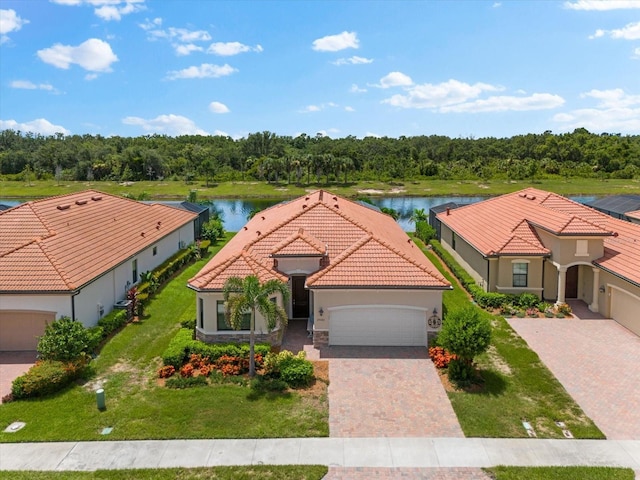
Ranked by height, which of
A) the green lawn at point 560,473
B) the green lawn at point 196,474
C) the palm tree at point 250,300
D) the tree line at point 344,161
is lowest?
the green lawn at point 196,474

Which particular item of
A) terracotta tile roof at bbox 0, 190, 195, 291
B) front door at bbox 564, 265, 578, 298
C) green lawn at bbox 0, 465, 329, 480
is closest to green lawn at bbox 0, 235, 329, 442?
green lawn at bbox 0, 465, 329, 480

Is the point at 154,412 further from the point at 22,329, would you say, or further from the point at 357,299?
the point at 357,299

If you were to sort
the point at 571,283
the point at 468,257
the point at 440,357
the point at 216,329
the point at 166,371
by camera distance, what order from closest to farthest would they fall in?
the point at 166,371, the point at 440,357, the point at 216,329, the point at 571,283, the point at 468,257

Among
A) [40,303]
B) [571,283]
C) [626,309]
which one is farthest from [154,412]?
[571,283]

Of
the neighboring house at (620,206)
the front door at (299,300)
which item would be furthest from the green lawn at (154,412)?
the neighboring house at (620,206)

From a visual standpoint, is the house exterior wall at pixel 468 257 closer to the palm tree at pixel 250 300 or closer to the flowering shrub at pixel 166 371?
the palm tree at pixel 250 300

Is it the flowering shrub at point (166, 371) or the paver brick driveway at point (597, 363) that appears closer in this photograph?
the paver brick driveway at point (597, 363)
